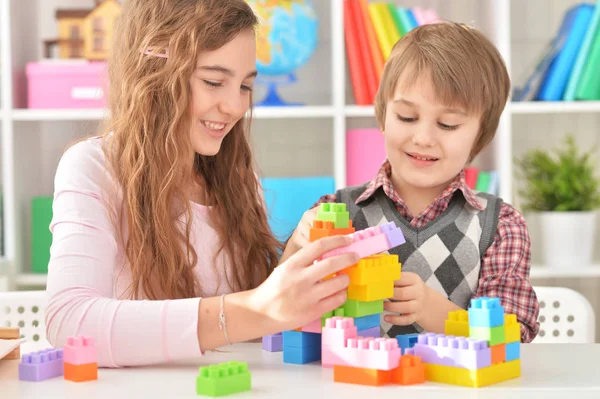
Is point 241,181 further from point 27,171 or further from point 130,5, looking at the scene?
point 27,171

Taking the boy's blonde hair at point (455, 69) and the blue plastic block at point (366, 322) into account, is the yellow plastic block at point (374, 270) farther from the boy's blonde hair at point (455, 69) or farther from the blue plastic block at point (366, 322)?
the boy's blonde hair at point (455, 69)

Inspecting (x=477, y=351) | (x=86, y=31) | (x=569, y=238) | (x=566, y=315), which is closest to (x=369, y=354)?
(x=477, y=351)

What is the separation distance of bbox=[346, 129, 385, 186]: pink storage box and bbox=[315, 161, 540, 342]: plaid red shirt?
990mm

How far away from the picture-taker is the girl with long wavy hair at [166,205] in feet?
3.94

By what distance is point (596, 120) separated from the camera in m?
3.02

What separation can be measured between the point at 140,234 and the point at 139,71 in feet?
0.98

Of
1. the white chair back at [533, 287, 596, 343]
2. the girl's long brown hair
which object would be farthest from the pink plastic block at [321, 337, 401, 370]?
the white chair back at [533, 287, 596, 343]

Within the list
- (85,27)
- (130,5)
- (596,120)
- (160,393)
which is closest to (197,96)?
(130,5)

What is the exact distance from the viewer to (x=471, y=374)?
1041 mm

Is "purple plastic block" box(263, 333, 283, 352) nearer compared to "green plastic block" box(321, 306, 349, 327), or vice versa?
"green plastic block" box(321, 306, 349, 327)

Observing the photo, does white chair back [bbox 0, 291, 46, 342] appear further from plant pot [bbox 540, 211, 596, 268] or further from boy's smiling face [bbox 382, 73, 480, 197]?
plant pot [bbox 540, 211, 596, 268]

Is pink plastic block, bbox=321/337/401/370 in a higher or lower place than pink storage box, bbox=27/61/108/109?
lower

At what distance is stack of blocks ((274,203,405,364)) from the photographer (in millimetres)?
1150

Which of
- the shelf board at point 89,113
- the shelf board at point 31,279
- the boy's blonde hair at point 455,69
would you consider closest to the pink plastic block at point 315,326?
the boy's blonde hair at point 455,69
